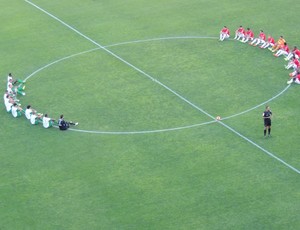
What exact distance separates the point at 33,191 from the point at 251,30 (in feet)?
79.2

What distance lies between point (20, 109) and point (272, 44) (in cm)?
1760

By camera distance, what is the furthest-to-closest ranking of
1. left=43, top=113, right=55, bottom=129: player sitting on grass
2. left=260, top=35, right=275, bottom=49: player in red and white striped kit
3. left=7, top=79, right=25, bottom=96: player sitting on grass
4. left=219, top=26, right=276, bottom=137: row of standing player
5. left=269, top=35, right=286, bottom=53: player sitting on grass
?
left=260, top=35, right=275, bottom=49: player in red and white striped kit < left=269, top=35, right=286, bottom=53: player sitting on grass < left=219, top=26, right=276, bottom=137: row of standing player < left=7, top=79, right=25, bottom=96: player sitting on grass < left=43, top=113, right=55, bottom=129: player sitting on grass

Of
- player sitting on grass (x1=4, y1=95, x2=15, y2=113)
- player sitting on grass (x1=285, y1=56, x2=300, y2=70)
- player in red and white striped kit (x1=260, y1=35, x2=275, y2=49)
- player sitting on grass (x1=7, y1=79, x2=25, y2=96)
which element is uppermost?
player in red and white striped kit (x1=260, y1=35, x2=275, y2=49)

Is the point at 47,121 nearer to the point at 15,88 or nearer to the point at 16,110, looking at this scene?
the point at 16,110

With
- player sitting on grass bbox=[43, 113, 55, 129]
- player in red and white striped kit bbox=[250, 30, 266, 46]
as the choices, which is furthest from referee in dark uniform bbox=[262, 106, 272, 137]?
player in red and white striped kit bbox=[250, 30, 266, 46]

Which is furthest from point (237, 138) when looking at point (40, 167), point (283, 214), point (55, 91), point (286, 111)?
point (55, 91)

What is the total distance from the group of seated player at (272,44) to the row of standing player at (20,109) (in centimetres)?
1412

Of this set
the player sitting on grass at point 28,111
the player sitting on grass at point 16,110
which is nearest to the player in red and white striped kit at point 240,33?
the player sitting on grass at point 28,111

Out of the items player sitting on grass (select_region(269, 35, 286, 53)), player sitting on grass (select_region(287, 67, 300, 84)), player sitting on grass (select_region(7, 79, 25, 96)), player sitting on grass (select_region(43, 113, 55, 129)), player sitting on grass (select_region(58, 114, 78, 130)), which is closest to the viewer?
player sitting on grass (select_region(58, 114, 78, 130))

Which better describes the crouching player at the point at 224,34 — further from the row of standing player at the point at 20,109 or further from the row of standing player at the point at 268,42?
the row of standing player at the point at 20,109

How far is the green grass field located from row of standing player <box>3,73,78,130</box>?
18.9 inches

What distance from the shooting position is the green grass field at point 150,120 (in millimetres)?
33656

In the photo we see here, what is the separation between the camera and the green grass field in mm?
33656

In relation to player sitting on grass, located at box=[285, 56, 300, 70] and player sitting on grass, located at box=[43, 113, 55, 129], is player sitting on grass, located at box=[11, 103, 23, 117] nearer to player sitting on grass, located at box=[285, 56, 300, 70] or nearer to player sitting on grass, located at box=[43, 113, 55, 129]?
player sitting on grass, located at box=[43, 113, 55, 129]
